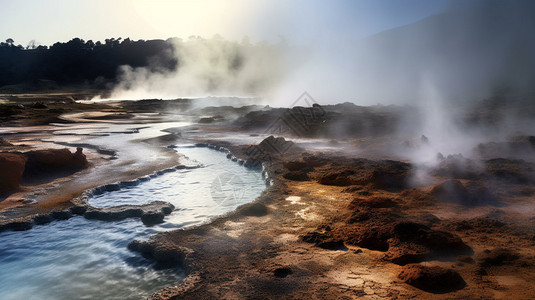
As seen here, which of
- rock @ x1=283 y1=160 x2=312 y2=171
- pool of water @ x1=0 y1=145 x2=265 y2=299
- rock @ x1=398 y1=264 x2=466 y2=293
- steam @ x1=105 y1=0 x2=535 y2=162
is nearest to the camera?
rock @ x1=398 y1=264 x2=466 y2=293

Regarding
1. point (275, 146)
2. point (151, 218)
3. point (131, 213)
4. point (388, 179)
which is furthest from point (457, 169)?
point (131, 213)

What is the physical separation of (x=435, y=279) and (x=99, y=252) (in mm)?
4484

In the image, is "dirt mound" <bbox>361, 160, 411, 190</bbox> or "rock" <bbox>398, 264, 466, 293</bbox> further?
"dirt mound" <bbox>361, 160, 411, 190</bbox>

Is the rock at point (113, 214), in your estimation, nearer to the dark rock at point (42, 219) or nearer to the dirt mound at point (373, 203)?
the dark rock at point (42, 219)

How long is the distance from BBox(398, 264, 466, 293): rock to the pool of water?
2.71m

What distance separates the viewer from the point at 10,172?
25.7 feet

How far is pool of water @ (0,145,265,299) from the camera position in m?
4.20

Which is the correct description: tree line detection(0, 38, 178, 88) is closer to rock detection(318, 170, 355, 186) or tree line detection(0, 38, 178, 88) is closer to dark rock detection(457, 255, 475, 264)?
rock detection(318, 170, 355, 186)

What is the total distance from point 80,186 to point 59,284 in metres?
4.11

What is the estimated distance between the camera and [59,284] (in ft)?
14.2

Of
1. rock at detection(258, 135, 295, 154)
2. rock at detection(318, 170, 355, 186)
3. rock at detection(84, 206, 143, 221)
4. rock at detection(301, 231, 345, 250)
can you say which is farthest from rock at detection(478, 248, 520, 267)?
rock at detection(258, 135, 295, 154)

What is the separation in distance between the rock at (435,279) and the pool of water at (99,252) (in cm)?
271

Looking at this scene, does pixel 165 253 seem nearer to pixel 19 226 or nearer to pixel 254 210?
pixel 254 210

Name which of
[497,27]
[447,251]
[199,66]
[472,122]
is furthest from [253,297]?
[199,66]
